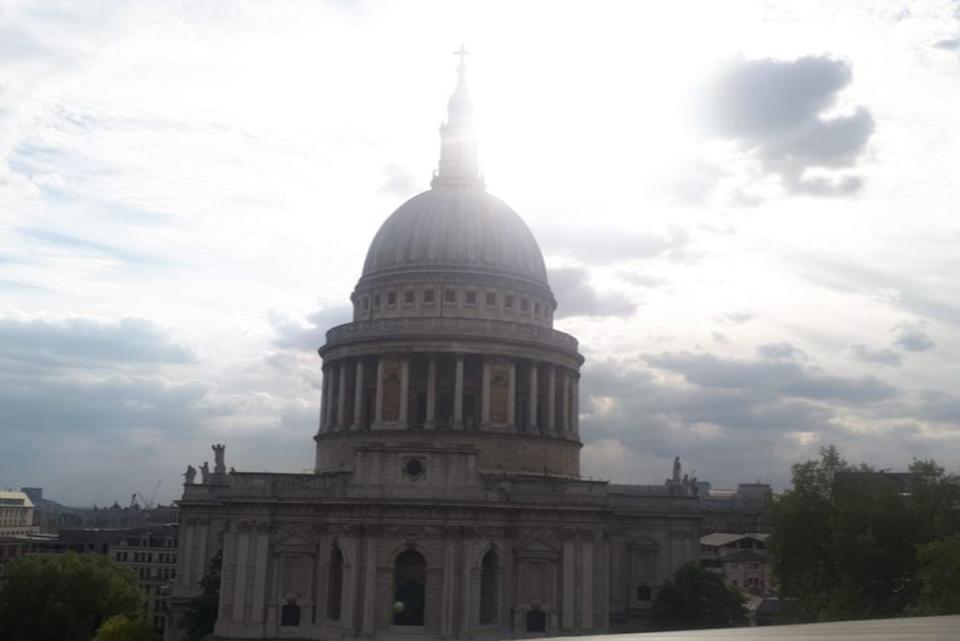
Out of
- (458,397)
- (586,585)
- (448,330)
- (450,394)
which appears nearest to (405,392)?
(450,394)

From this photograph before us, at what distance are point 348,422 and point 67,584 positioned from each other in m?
28.8

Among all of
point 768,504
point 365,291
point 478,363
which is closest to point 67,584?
point 365,291

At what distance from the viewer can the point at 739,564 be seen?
11094 cm

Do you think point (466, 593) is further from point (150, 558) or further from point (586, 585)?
point (150, 558)

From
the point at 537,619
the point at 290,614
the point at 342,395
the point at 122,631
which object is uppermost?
the point at 342,395

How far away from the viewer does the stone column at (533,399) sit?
7088 cm

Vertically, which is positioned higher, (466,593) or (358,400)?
(358,400)

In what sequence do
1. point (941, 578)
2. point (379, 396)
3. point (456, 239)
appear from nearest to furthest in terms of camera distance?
point (941, 578) → point (379, 396) → point (456, 239)

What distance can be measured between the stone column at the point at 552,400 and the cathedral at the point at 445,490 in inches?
9.8

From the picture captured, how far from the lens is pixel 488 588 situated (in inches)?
2330

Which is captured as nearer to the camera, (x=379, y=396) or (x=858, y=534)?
(x=858, y=534)

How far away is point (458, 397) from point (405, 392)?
149 inches

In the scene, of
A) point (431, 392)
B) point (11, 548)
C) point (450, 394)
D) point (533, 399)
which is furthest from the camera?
point (11, 548)

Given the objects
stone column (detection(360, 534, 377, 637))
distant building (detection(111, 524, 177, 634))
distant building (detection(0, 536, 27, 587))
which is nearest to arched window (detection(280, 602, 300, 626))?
stone column (detection(360, 534, 377, 637))
